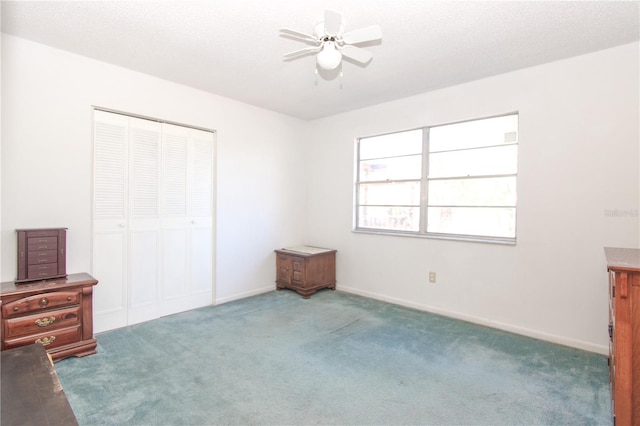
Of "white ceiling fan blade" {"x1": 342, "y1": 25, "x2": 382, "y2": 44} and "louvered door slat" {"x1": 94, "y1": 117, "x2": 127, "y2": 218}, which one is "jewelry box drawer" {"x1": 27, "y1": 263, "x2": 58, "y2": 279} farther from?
"white ceiling fan blade" {"x1": 342, "y1": 25, "x2": 382, "y2": 44}

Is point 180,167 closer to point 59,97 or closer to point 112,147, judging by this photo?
point 112,147

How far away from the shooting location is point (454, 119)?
3.71m

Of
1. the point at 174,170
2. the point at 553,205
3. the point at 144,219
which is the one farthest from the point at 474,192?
the point at 144,219

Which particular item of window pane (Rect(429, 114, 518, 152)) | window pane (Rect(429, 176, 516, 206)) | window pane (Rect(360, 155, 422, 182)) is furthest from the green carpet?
window pane (Rect(429, 114, 518, 152))

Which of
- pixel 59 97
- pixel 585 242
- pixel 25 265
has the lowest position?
pixel 25 265

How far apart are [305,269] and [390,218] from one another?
4.47 feet

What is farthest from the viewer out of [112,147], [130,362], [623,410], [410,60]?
[112,147]

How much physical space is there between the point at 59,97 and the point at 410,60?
3.23 meters

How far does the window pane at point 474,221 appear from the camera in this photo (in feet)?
11.3

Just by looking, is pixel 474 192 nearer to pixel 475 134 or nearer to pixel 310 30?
pixel 475 134

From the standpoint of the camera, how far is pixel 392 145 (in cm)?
440

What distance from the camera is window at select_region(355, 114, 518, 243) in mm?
3469

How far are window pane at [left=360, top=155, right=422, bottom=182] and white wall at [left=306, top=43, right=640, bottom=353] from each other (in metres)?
0.47

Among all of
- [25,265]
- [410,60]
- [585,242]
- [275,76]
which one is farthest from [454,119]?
[25,265]
